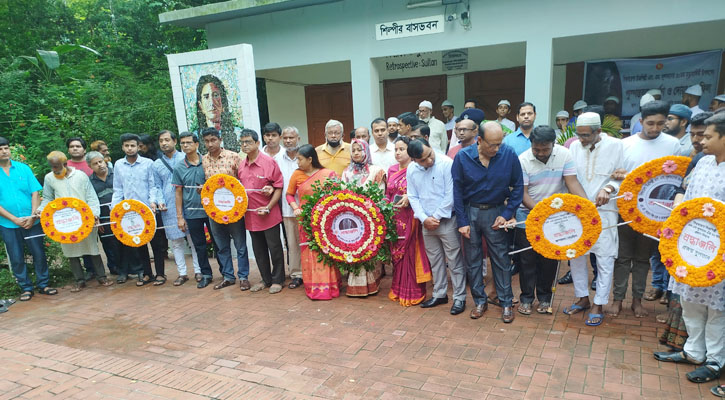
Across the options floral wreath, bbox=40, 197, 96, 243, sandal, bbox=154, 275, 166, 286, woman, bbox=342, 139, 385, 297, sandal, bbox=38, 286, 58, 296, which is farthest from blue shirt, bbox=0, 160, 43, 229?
woman, bbox=342, 139, 385, 297

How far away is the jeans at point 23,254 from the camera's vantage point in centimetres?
589

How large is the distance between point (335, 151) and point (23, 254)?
4.34m

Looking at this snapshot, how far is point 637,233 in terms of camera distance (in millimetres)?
4266

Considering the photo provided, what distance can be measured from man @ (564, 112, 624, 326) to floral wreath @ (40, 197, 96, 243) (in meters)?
5.79

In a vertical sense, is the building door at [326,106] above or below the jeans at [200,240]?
above

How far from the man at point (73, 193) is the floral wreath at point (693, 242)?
6.37m

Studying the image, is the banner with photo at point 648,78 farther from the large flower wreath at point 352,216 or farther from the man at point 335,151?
the large flower wreath at point 352,216

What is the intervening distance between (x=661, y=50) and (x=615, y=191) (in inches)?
271

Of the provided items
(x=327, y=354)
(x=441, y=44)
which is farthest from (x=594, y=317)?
(x=441, y=44)

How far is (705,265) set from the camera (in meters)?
3.02

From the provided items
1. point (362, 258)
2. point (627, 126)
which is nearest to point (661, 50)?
point (627, 126)

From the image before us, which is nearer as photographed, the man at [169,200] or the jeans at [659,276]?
the jeans at [659,276]

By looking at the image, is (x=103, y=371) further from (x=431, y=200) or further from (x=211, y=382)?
(x=431, y=200)

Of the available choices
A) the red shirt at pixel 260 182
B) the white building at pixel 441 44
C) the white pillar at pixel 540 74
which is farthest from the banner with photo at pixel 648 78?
the red shirt at pixel 260 182
